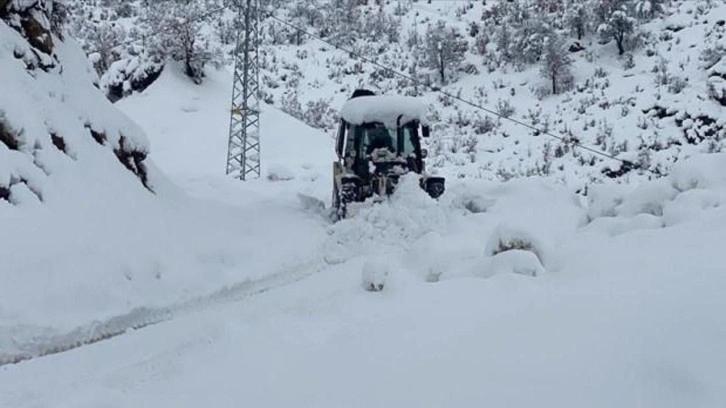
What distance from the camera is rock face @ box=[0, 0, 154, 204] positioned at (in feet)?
21.0

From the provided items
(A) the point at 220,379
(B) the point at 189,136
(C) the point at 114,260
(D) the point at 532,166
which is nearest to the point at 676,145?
(D) the point at 532,166

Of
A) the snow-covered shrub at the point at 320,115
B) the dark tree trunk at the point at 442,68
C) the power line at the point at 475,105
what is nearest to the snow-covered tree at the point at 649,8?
the power line at the point at 475,105

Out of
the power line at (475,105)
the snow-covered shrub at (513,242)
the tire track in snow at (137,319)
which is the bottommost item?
the power line at (475,105)

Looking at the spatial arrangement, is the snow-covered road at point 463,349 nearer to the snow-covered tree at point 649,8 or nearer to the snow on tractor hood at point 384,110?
the snow on tractor hood at point 384,110

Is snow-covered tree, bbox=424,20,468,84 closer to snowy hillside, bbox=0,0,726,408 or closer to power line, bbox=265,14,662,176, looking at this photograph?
power line, bbox=265,14,662,176

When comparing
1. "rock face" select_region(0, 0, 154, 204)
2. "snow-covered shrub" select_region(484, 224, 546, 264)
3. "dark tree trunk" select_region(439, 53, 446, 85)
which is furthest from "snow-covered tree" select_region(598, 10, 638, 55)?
"snow-covered shrub" select_region(484, 224, 546, 264)

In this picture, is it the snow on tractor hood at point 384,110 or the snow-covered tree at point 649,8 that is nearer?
the snow on tractor hood at point 384,110

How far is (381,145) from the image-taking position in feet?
36.7

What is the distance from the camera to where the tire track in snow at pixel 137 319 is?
190 inches

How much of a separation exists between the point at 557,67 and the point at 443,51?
15.8 ft

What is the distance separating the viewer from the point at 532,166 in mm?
18328

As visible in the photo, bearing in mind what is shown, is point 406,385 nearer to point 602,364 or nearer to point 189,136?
point 602,364

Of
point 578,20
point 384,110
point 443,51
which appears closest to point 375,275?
point 384,110

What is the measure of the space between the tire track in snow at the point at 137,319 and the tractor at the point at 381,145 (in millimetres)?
3143
